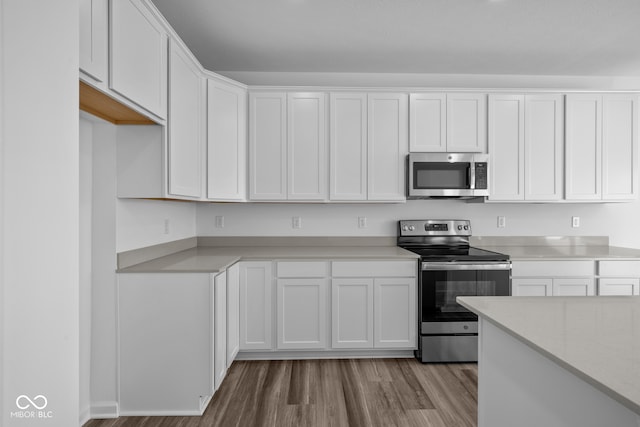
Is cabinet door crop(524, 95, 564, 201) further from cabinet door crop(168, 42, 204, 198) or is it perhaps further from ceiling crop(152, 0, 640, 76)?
cabinet door crop(168, 42, 204, 198)

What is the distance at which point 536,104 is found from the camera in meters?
3.41

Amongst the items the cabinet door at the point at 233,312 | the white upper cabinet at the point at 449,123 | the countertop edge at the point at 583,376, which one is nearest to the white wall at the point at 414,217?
the white upper cabinet at the point at 449,123

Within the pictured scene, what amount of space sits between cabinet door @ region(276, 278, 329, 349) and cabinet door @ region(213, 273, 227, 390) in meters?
0.56

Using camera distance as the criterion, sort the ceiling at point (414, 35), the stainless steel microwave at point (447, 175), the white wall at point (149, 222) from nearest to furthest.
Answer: the white wall at point (149, 222) < the ceiling at point (414, 35) < the stainless steel microwave at point (447, 175)

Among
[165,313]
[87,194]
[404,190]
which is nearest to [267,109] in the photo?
[404,190]

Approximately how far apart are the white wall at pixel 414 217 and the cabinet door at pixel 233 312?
0.82 metres

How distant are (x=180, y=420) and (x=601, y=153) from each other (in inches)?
157

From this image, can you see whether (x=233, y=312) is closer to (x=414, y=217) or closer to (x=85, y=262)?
(x=85, y=262)

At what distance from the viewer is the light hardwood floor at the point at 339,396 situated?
2.20 m

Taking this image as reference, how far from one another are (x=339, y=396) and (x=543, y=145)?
9.18 feet

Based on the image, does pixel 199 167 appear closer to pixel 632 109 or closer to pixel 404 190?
pixel 404 190

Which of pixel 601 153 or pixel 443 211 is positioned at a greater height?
pixel 601 153

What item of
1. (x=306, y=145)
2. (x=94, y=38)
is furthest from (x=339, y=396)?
(x=94, y=38)

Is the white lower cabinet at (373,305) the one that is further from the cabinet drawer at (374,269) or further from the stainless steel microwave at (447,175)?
the stainless steel microwave at (447,175)
